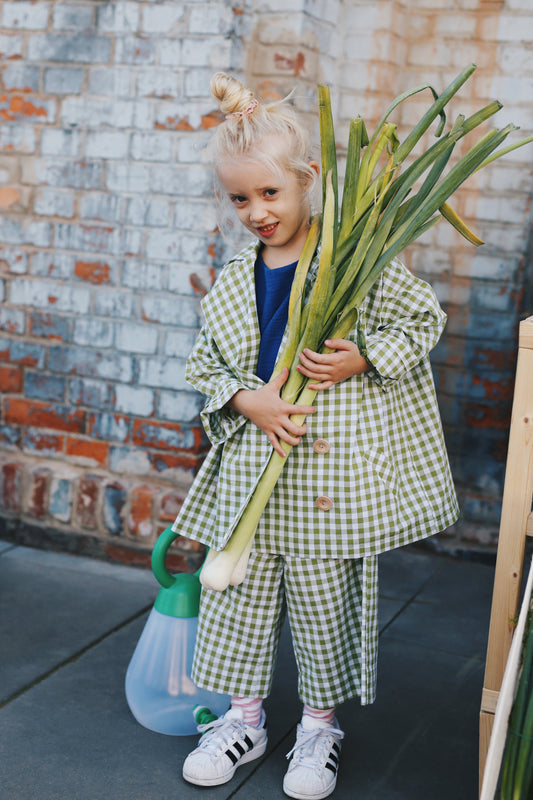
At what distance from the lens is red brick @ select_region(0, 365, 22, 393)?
323 centimetres

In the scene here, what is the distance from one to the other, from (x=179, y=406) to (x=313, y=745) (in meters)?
1.27

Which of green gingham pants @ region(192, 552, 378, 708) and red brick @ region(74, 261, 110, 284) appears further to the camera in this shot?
red brick @ region(74, 261, 110, 284)

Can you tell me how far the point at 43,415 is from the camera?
3205 millimetres

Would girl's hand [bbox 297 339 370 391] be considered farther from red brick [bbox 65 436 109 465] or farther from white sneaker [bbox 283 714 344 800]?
red brick [bbox 65 436 109 465]

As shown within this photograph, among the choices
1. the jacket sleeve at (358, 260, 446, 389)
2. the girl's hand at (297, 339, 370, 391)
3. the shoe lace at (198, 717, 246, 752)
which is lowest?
the shoe lace at (198, 717, 246, 752)

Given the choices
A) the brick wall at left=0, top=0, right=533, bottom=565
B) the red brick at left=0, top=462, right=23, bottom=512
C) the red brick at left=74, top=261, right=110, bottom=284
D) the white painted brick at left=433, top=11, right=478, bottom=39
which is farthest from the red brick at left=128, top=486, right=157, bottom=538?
the white painted brick at left=433, top=11, right=478, bottom=39

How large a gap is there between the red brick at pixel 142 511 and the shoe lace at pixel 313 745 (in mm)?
1153

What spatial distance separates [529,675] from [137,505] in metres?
1.76

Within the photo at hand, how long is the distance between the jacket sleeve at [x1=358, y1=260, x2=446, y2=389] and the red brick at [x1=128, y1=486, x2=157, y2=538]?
132 centimetres

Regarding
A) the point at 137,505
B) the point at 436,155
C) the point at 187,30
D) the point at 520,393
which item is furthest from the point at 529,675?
the point at 187,30

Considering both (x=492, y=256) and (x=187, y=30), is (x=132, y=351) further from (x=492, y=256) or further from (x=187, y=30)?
(x=492, y=256)

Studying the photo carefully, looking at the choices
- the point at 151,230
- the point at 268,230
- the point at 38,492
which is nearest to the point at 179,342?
the point at 151,230

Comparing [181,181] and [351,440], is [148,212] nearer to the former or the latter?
[181,181]

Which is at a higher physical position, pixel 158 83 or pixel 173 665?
pixel 158 83
